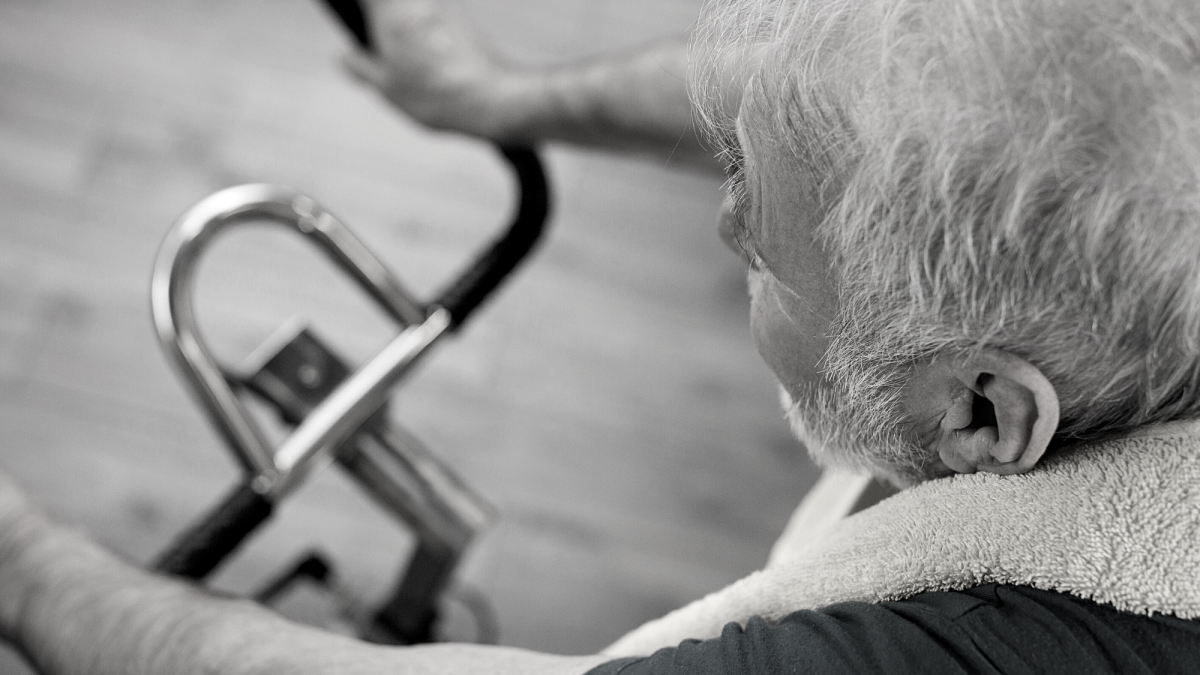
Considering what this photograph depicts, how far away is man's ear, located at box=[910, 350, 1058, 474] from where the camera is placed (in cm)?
46

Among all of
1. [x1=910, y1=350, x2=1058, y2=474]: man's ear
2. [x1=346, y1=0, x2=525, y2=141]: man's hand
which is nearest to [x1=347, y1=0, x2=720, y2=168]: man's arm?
[x1=346, y1=0, x2=525, y2=141]: man's hand

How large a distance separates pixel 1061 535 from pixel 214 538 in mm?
620

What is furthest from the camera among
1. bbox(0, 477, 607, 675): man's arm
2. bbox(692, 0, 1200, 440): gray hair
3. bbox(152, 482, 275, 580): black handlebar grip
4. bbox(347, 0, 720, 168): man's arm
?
bbox(347, 0, 720, 168): man's arm

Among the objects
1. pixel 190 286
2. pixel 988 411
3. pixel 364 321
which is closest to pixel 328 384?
pixel 190 286

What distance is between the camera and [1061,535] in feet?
1.56

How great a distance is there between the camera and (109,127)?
194cm

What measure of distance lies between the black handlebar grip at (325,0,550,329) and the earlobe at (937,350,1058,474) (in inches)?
19.6

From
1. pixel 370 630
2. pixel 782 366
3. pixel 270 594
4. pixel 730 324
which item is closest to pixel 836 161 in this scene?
pixel 782 366

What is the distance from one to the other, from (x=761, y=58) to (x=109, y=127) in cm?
182

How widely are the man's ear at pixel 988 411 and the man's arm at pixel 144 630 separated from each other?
0.24 metres

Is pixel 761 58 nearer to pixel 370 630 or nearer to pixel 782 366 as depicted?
pixel 782 366

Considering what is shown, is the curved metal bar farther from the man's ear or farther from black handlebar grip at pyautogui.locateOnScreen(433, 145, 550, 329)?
the man's ear

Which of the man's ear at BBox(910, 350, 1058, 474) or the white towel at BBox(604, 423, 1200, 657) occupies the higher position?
the man's ear at BBox(910, 350, 1058, 474)

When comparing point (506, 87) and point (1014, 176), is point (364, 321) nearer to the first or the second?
point (506, 87)
